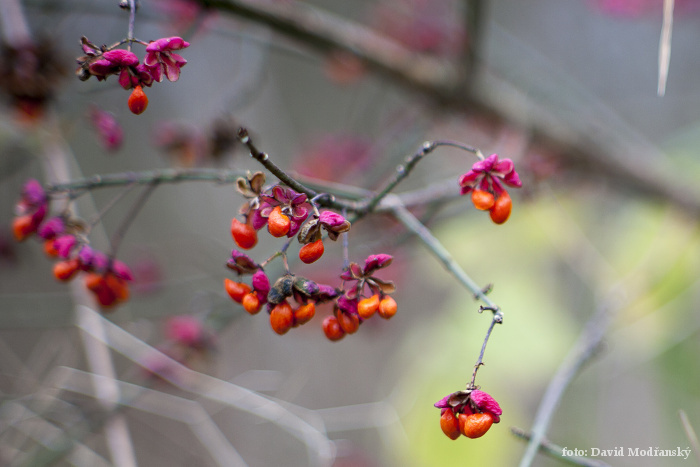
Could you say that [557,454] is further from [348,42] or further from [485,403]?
[348,42]

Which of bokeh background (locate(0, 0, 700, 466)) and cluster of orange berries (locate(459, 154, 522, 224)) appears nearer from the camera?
cluster of orange berries (locate(459, 154, 522, 224))

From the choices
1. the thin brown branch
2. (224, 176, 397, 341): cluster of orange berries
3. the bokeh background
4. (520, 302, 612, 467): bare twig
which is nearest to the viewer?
(224, 176, 397, 341): cluster of orange berries

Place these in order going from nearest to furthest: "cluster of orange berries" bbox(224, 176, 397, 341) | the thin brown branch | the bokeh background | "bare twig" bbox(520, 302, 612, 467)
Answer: "cluster of orange berries" bbox(224, 176, 397, 341), "bare twig" bbox(520, 302, 612, 467), the thin brown branch, the bokeh background

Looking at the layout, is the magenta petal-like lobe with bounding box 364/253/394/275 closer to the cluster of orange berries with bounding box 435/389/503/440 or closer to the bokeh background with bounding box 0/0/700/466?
the cluster of orange berries with bounding box 435/389/503/440

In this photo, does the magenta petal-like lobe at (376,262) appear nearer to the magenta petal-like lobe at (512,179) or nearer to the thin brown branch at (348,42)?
the magenta petal-like lobe at (512,179)

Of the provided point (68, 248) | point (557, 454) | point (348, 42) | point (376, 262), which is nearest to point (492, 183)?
point (376, 262)

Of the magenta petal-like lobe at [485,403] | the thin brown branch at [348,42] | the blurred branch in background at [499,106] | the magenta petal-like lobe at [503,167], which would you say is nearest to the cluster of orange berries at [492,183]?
the magenta petal-like lobe at [503,167]

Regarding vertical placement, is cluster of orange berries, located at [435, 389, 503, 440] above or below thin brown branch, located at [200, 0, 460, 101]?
below

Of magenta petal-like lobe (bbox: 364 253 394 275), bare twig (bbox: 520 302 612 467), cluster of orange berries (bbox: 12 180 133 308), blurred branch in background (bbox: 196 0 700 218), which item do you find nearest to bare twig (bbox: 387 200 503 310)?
magenta petal-like lobe (bbox: 364 253 394 275)
